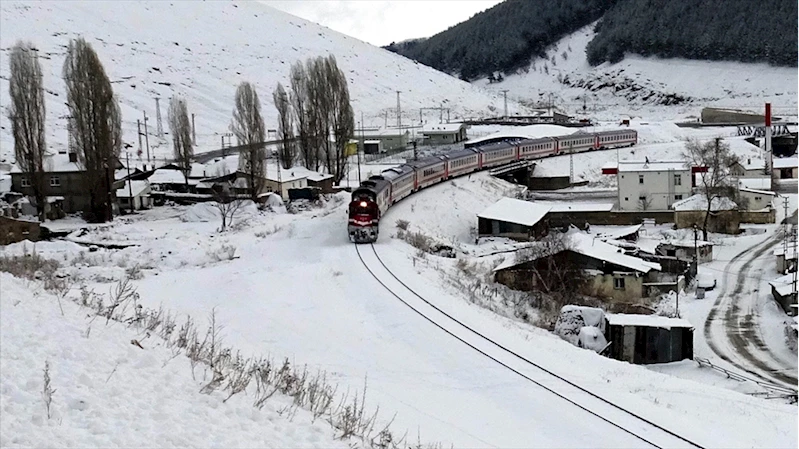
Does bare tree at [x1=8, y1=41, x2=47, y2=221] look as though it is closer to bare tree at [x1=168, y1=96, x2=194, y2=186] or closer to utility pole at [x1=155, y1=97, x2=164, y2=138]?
bare tree at [x1=168, y1=96, x2=194, y2=186]

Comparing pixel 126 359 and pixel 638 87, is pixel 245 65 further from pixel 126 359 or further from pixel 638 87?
pixel 126 359

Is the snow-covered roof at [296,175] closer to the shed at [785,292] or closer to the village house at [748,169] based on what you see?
the village house at [748,169]

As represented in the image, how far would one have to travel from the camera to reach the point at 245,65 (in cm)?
10888

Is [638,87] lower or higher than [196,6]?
lower

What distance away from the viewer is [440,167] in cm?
4603

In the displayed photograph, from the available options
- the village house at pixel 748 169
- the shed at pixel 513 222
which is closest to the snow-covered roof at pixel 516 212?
the shed at pixel 513 222

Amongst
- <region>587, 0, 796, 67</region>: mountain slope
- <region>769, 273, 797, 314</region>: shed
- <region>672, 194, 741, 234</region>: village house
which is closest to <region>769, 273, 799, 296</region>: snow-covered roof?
<region>769, 273, 797, 314</region>: shed

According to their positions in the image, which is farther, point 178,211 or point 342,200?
point 178,211

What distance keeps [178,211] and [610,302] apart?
26.3 meters

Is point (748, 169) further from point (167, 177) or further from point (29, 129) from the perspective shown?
point (29, 129)

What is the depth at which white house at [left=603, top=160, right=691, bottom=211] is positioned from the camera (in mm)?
45469

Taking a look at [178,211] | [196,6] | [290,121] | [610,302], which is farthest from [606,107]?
[610,302]

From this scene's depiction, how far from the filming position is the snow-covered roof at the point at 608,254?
29.6m

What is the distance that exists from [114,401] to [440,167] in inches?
1509
